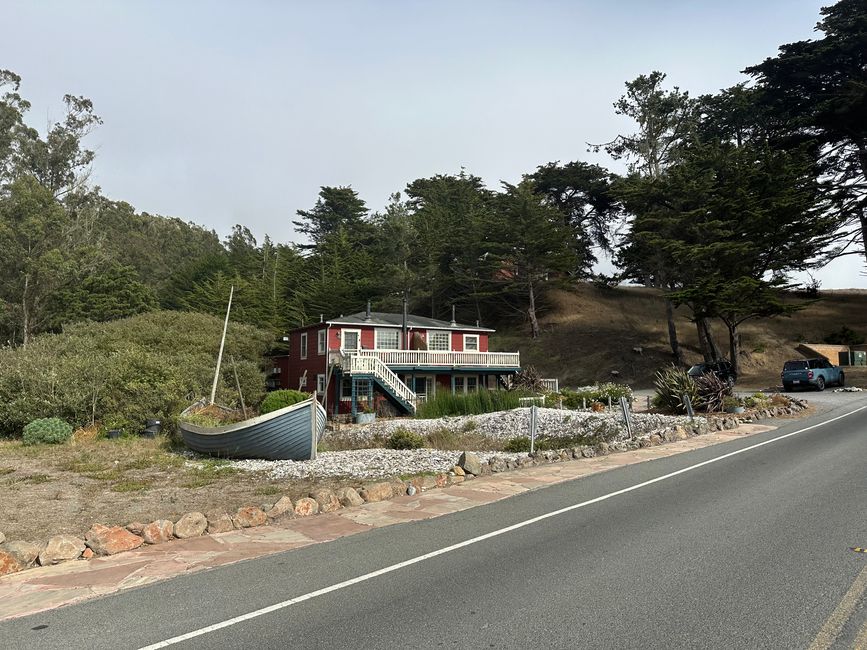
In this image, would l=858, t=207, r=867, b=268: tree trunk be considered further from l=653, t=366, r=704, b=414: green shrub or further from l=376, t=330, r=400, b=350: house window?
l=376, t=330, r=400, b=350: house window

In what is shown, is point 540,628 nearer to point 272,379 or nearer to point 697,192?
point 272,379

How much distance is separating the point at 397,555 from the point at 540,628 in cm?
243

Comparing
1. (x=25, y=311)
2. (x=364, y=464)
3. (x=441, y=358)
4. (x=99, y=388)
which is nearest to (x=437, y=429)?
(x=364, y=464)

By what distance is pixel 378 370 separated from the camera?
2955cm

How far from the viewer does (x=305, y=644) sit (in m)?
4.20

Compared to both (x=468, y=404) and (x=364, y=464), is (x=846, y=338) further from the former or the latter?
(x=364, y=464)

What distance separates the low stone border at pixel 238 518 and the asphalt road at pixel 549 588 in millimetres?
1539

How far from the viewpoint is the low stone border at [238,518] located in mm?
6469

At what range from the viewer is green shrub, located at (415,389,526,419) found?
82.8 ft

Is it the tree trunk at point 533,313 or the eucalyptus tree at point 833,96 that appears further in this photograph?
the tree trunk at point 533,313

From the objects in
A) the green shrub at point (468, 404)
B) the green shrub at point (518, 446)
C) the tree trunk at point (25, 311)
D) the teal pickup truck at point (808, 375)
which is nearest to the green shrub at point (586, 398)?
A: the green shrub at point (468, 404)

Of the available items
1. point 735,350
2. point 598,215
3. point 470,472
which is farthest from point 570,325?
point 470,472

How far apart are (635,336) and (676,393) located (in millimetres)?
29677

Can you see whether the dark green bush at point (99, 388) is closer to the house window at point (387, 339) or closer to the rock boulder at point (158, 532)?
the house window at point (387, 339)
